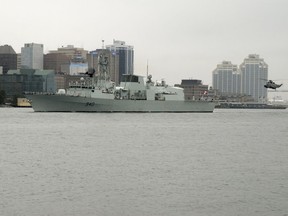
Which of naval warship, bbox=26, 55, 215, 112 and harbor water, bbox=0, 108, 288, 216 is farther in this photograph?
naval warship, bbox=26, 55, 215, 112

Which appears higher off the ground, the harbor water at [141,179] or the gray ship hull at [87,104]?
the gray ship hull at [87,104]

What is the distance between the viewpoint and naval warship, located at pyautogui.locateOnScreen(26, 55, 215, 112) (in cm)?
9881

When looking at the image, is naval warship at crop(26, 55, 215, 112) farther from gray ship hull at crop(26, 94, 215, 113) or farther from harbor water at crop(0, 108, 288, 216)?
harbor water at crop(0, 108, 288, 216)

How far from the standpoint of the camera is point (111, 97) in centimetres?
10200

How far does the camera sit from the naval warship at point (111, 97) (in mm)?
98812

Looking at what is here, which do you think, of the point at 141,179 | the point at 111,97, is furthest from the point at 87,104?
the point at 141,179

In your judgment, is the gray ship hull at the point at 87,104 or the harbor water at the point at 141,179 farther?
the gray ship hull at the point at 87,104

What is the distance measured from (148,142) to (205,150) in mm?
7175

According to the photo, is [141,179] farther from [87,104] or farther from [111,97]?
[111,97]

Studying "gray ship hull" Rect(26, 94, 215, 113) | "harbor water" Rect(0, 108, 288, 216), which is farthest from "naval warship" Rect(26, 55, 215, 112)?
"harbor water" Rect(0, 108, 288, 216)

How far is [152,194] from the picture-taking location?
74.3 feet

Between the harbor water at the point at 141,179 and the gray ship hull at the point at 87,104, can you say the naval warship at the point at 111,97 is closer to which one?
the gray ship hull at the point at 87,104

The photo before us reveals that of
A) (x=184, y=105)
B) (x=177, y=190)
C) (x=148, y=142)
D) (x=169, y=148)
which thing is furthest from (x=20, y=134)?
(x=184, y=105)

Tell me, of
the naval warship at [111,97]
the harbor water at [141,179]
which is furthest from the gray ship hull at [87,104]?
the harbor water at [141,179]
